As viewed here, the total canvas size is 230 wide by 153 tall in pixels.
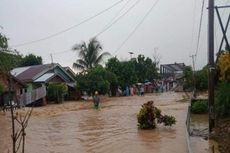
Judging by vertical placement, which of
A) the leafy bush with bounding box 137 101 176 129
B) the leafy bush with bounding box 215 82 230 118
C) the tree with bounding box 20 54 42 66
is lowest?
the leafy bush with bounding box 137 101 176 129

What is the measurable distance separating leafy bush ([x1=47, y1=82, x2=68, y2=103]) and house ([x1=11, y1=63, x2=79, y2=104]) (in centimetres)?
69

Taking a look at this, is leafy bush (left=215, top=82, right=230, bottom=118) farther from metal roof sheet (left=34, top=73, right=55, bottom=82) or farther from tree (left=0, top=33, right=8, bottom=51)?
metal roof sheet (left=34, top=73, right=55, bottom=82)

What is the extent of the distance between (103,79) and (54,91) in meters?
7.65

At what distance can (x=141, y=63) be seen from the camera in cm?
6134

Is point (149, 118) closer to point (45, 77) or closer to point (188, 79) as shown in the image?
point (45, 77)

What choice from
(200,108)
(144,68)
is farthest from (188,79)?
(200,108)

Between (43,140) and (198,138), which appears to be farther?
(43,140)

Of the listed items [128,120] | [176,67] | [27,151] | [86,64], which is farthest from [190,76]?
[176,67]

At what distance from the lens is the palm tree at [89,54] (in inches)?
1907

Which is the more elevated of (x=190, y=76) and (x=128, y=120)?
(x=190, y=76)

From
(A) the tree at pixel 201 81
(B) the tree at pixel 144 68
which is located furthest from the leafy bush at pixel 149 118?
(B) the tree at pixel 144 68

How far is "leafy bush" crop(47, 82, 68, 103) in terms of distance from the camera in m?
38.1

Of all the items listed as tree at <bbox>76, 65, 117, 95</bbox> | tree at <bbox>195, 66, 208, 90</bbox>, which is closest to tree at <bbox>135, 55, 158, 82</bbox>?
tree at <bbox>195, 66, 208, 90</bbox>

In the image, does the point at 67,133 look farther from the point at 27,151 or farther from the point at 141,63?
the point at 141,63
